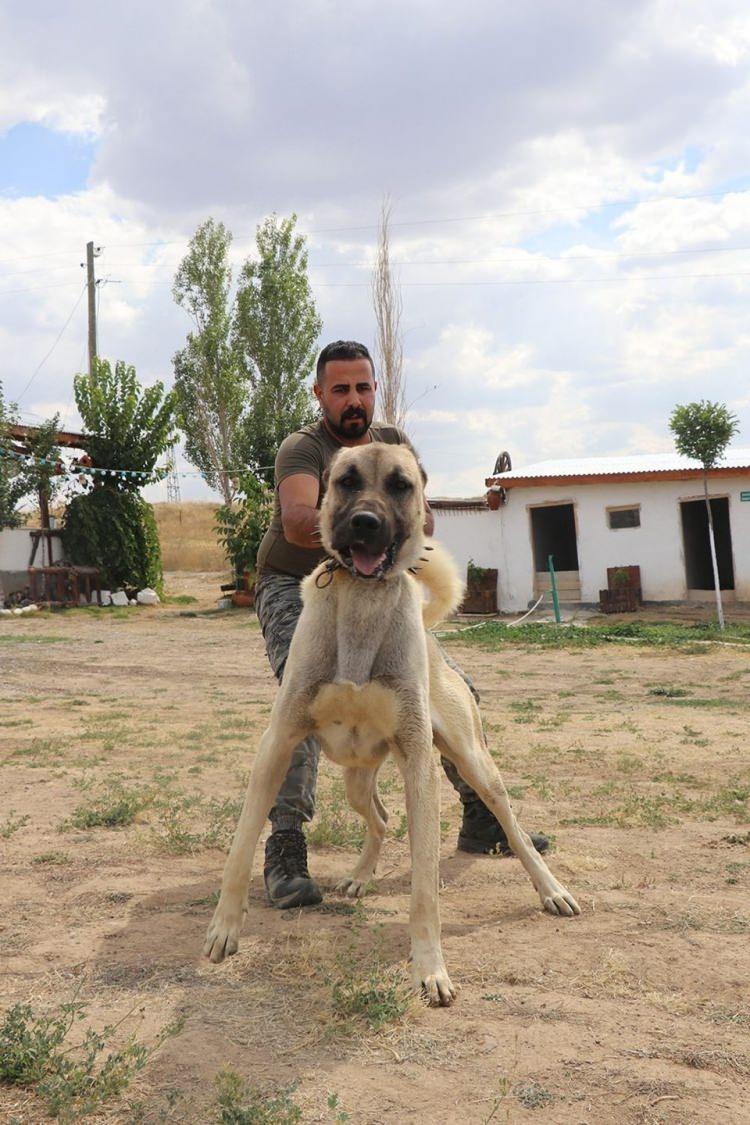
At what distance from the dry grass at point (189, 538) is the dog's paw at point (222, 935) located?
28.8 metres

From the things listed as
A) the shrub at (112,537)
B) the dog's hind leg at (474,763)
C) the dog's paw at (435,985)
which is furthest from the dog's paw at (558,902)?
the shrub at (112,537)

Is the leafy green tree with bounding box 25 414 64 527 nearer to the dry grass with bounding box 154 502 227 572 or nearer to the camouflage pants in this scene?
the dry grass with bounding box 154 502 227 572

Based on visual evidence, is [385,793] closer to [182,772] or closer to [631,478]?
[182,772]

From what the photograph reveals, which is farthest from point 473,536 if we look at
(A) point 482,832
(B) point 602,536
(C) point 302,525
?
(C) point 302,525

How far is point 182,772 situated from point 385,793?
4.69ft

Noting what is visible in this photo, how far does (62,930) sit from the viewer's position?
3.46 metres

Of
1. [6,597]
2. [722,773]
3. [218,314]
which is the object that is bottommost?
[722,773]

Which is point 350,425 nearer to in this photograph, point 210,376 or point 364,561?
point 364,561

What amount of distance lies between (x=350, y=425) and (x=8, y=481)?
67.8 ft

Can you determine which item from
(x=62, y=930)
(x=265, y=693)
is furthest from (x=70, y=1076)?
(x=265, y=693)

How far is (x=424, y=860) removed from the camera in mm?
3094

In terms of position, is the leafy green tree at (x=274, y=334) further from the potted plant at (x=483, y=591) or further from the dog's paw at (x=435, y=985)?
the dog's paw at (x=435, y=985)

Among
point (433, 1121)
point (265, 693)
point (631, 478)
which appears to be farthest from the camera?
point (631, 478)

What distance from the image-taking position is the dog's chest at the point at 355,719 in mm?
3207
